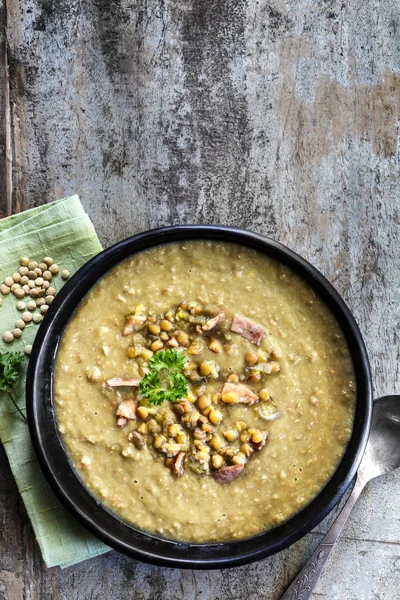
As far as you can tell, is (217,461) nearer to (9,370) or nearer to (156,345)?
(156,345)

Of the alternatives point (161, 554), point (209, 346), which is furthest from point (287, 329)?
point (161, 554)

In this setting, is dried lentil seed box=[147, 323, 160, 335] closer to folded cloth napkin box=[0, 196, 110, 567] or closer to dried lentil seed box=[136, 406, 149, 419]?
dried lentil seed box=[136, 406, 149, 419]

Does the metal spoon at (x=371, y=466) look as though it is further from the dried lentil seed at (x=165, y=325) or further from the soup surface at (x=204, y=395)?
the dried lentil seed at (x=165, y=325)

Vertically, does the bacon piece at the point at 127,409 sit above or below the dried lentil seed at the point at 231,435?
above

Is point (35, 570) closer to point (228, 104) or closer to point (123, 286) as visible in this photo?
point (123, 286)

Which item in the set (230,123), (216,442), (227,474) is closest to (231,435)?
(216,442)

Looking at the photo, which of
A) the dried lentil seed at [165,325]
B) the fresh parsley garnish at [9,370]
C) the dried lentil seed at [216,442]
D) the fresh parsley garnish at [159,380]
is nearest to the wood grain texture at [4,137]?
the fresh parsley garnish at [9,370]
